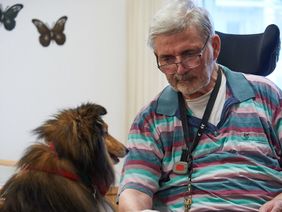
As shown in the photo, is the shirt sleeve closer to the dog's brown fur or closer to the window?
the dog's brown fur

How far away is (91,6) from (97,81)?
642mm

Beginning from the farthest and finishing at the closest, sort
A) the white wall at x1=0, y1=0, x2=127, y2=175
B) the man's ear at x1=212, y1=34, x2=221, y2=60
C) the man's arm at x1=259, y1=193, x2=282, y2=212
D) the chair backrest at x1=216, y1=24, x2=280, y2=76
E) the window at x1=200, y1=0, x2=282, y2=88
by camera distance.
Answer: the white wall at x1=0, y1=0, x2=127, y2=175, the window at x1=200, y1=0, x2=282, y2=88, the chair backrest at x1=216, y1=24, x2=280, y2=76, the man's ear at x1=212, y1=34, x2=221, y2=60, the man's arm at x1=259, y1=193, x2=282, y2=212

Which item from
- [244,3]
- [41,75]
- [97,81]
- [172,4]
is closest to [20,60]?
[41,75]

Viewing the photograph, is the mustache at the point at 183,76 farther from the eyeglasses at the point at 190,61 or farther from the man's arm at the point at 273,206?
the man's arm at the point at 273,206

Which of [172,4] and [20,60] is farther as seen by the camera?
[20,60]

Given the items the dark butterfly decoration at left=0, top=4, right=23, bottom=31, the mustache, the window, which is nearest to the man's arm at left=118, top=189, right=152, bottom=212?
the mustache

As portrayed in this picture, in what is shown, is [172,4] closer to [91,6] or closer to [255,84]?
[255,84]

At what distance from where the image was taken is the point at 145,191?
1.31 meters

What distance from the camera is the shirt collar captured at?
1340mm

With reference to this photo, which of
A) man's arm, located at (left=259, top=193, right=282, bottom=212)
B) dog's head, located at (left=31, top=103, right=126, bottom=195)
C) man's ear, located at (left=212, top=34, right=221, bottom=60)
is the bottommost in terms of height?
man's arm, located at (left=259, top=193, right=282, bottom=212)

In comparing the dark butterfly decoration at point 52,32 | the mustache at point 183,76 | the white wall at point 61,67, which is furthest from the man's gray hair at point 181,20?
the dark butterfly decoration at point 52,32

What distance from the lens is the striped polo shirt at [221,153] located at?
4.09 feet

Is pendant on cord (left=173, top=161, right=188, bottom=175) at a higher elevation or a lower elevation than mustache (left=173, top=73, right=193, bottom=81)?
lower

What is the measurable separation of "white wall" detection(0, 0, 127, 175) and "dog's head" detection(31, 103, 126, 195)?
70.5 inches
